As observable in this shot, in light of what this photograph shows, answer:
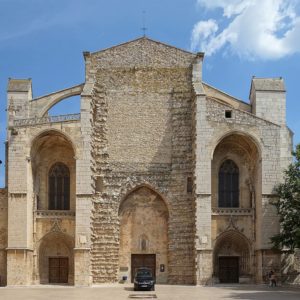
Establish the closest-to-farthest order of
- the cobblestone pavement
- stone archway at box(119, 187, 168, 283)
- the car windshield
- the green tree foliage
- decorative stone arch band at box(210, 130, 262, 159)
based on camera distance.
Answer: the cobblestone pavement, the car windshield, the green tree foliage, decorative stone arch band at box(210, 130, 262, 159), stone archway at box(119, 187, 168, 283)

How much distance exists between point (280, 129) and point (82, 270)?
14598 millimetres

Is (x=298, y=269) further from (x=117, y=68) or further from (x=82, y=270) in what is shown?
(x=117, y=68)

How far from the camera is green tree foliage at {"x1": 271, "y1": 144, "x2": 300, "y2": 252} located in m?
32.5

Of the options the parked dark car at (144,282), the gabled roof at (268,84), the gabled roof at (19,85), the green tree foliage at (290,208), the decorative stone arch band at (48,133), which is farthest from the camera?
the gabled roof at (19,85)

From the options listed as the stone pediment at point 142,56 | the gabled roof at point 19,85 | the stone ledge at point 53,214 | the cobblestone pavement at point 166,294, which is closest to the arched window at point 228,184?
the cobblestone pavement at point 166,294

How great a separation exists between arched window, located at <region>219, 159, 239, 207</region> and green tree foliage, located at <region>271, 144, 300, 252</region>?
4.20 m

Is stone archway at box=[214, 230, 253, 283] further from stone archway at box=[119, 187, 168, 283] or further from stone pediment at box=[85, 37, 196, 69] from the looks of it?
stone pediment at box=[85, 37, 196, 69]

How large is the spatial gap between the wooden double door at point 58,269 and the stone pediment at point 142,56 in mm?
12138

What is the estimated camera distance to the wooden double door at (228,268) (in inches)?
1451

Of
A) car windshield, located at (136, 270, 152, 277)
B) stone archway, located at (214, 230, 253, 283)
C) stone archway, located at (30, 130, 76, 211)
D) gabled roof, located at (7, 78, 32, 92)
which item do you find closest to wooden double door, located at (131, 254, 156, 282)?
stone archway, located at (214, 230, 253, 283)

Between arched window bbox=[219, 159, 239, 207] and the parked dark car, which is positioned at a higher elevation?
arched window bbox=[219, 159, 239, 207]

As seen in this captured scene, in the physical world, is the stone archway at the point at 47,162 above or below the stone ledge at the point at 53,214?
above

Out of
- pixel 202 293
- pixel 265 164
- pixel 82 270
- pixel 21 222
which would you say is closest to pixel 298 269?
pixel 265 164

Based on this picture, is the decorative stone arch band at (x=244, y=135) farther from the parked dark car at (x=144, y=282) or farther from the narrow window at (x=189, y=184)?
the parked dark car at (x=144, y=282)
